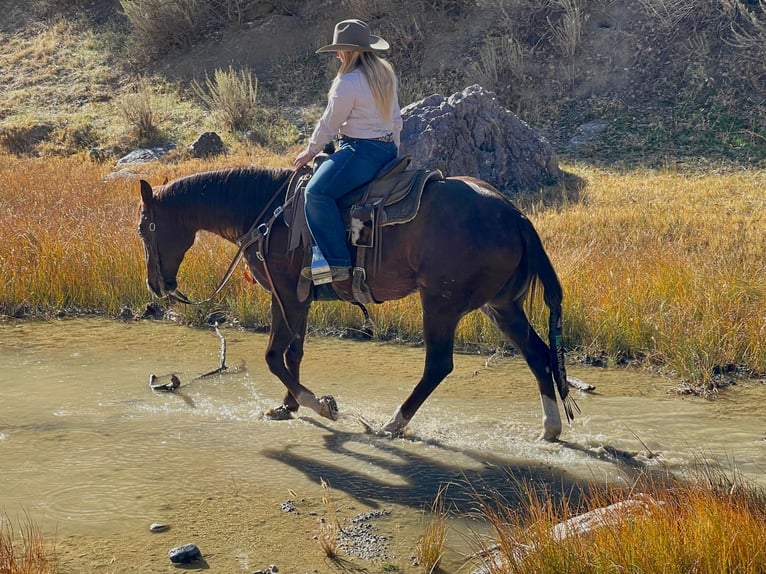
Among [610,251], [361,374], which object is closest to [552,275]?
[361,374]

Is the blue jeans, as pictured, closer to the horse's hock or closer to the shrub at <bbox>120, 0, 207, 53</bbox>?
the horse's hock

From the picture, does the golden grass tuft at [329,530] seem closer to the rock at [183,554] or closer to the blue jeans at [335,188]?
the rock at [183,554]

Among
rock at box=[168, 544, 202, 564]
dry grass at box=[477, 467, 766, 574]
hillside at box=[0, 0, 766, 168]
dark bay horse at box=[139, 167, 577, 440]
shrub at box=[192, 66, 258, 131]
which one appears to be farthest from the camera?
shrub at box=[192, 66, 258, 131]

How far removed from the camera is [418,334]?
8898mm

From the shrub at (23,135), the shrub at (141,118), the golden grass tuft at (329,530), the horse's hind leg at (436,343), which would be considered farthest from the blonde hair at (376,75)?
the shrub at (23,135)

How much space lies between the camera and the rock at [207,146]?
18.1 m

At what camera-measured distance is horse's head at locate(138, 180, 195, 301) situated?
22.3ft

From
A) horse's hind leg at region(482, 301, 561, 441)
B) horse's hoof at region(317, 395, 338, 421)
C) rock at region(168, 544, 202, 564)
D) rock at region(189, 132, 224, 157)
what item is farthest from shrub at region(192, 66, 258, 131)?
rock at region(168, 544, 202, 564)

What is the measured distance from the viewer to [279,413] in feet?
22.2

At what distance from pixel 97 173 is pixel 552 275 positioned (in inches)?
462

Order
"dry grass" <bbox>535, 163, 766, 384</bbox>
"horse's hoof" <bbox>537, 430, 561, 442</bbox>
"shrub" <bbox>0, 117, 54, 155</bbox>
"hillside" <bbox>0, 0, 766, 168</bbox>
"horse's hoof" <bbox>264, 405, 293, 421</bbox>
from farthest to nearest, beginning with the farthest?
1. "shrub" <bbox>0, 117, 54, 155</bbox>
2. "hillside" <bbox>0, 0, 766, 168</bbox>
3. "dry grass" <bbox>535, 163, 766, 384</bbox>
4. "horse's hoof" <bbox>264, 405, 293, 421</bbox>
5. "horse's hoof" <bbox>537, 430, 561, 442</bbox>

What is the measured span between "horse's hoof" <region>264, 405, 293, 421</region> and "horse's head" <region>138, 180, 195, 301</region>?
1.24 metres

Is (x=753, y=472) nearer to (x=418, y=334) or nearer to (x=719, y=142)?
(x=418, y=334)

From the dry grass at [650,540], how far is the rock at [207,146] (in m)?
15.0
